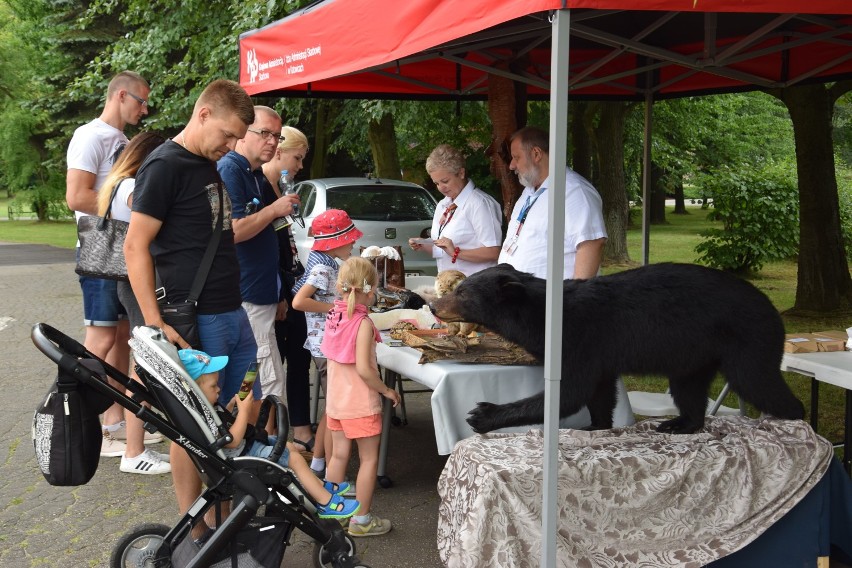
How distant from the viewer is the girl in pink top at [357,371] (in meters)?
3.84

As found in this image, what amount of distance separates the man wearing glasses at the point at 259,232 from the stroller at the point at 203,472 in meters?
1.28

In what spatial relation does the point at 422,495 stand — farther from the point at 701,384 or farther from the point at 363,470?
the point at 701,384

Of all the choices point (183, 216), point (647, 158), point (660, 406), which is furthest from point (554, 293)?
point (647, 158)

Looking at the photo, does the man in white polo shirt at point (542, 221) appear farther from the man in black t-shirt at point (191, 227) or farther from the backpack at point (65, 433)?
the backpack at point (65, 433)

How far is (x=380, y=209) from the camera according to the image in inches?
433

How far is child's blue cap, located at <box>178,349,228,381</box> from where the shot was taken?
3186 mm

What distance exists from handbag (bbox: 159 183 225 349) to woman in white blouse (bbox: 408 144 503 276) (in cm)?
185

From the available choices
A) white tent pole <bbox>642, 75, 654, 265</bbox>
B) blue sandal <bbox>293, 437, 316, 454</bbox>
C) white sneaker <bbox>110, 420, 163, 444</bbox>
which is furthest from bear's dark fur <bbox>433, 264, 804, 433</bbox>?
white tent pole <bbox>642, 75, 654, 265</bbox>

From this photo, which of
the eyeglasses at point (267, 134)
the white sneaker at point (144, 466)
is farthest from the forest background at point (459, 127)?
the white sneaker at point (144, 466)

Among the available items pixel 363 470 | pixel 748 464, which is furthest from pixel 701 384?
pixel 363 470

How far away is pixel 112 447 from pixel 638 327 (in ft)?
11.7

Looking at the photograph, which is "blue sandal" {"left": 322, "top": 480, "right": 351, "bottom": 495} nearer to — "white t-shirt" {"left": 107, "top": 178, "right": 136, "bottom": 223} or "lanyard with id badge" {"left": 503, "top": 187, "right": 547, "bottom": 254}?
"lanyard with id badge" {"left": 503, "top": 187, "right": 547, "bottom": 254}

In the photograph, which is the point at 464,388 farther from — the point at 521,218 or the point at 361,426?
the point at 521,218

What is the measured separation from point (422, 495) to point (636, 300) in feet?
6.36
